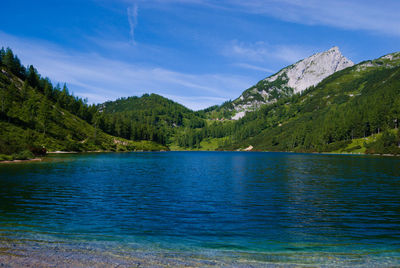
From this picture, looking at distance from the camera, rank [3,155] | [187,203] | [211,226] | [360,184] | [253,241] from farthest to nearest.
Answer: [3,155]
[360,184]
[187,203]
[211,226]
[253,241]

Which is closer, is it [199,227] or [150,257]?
[150,257]

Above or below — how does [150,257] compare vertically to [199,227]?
above

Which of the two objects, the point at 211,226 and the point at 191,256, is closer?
the point at 191,256

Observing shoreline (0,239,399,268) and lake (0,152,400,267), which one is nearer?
shoreline (0,239,399,268)

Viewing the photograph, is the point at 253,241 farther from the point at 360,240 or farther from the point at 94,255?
the point at 94,255

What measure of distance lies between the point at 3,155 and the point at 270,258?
306 ft

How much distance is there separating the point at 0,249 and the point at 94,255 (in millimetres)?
5383

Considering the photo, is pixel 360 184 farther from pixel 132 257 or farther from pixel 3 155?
pixel 3 155

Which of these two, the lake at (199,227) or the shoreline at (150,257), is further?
the lake at (199,227)

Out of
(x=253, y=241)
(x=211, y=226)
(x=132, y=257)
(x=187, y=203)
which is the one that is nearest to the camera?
(x=132, y=257)

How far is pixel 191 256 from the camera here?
49.5ft

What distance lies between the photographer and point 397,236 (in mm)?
19172

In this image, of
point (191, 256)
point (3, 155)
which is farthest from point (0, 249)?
point (3, 155)

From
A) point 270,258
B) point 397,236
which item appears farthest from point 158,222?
point 397,236
